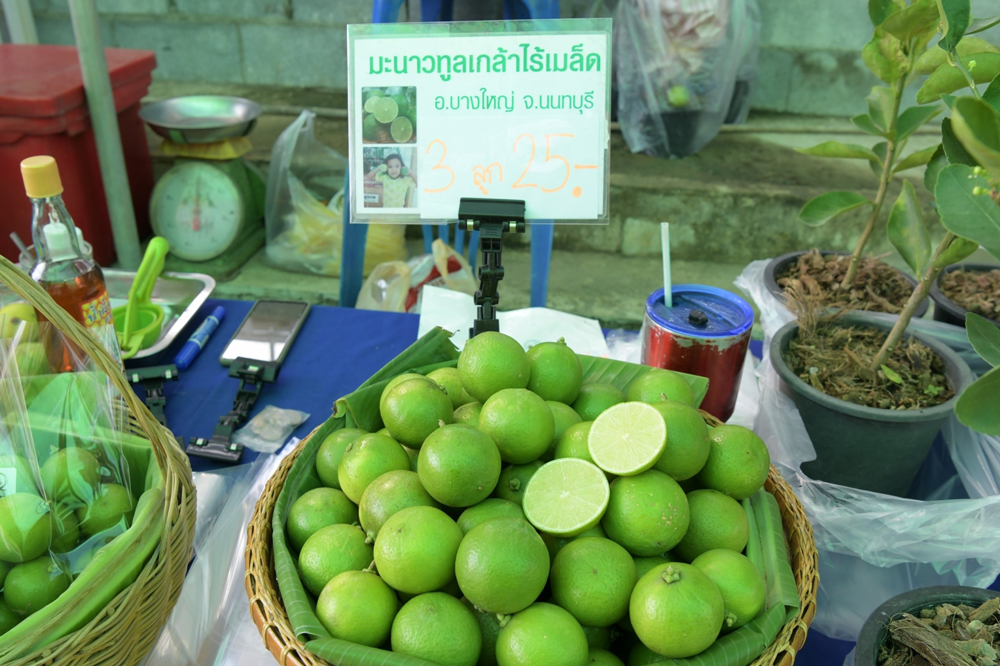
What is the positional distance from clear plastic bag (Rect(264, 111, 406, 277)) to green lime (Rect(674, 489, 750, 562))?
2.12 meters

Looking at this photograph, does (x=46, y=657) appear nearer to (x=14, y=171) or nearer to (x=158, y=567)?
(x=158, y=567)

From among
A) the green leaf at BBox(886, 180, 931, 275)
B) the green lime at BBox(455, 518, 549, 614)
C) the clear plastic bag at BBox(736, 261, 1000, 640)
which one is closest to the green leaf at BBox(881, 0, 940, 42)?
the green leaf at BBox(886, 180, 931, 275)

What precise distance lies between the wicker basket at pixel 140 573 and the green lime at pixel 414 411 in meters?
0.25

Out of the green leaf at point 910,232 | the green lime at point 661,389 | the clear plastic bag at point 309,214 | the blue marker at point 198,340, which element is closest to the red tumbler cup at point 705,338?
the green lime at point 661,389

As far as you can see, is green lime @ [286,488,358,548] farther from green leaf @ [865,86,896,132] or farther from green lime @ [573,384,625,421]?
green leaf @ [865,86,896,132]

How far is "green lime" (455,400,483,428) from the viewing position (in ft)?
2.81

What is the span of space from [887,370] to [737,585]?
488 mm

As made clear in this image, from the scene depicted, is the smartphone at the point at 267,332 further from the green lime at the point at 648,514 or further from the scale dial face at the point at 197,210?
the scale dial face at the point at 197,210

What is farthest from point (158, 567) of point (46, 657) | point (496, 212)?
point (496, 212)

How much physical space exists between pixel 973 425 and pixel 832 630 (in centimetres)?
49

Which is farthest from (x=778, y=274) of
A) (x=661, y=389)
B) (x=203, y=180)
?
(x=203, y=180)

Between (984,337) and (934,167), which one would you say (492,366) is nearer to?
(984,337)

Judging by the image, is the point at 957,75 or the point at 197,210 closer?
the point at 957,75

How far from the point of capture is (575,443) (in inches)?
31.7
